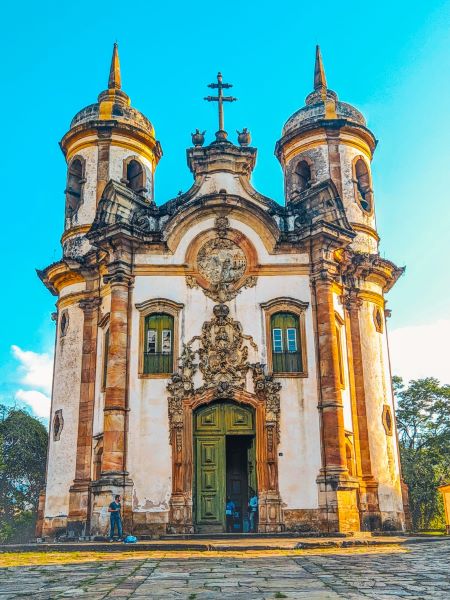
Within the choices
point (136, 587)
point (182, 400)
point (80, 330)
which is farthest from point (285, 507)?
point (136, 587)

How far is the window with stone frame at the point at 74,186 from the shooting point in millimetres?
26500

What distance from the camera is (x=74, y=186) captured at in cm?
2716

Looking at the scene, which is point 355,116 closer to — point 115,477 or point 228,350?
point 228,350

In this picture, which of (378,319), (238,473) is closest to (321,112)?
(378,319)

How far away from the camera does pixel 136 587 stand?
26.1 feet

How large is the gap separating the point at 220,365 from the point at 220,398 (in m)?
0.99

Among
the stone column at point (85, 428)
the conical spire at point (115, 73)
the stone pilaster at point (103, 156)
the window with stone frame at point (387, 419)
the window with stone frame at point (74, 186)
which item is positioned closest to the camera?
the stone column at point (85, 428)

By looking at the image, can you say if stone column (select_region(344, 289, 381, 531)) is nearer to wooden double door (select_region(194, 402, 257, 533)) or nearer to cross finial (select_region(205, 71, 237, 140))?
wooden double door (select_region(194, 402, 257, 533))

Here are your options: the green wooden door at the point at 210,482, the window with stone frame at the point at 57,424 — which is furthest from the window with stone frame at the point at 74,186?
the green wooden door at the point at 210,482

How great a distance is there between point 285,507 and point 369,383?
6.00m

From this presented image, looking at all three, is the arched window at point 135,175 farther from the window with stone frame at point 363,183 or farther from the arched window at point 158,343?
the window with stone frame at point 363,183

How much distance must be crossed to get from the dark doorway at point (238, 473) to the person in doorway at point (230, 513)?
13cm

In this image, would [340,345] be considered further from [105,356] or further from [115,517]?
[115,517]

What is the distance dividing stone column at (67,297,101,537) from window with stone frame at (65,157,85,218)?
4.72m
